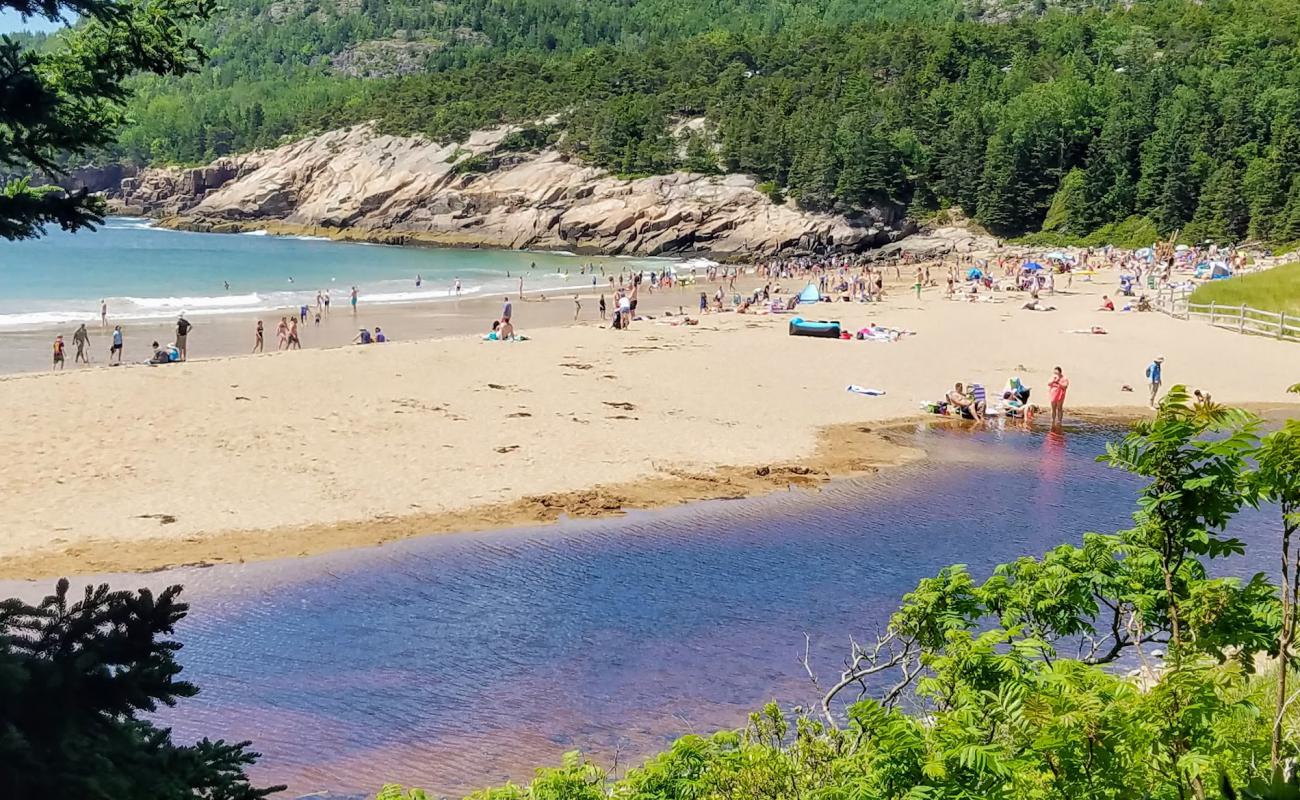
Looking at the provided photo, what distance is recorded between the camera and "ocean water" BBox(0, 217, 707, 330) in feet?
168

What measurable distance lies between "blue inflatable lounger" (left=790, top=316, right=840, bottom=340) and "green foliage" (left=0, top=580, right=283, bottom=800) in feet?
112

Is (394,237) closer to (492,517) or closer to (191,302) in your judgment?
(191,302)

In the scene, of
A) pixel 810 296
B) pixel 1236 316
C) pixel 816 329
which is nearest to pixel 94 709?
pixel 816 329

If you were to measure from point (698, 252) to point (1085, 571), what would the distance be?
87.4m

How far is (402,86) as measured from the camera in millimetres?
142875

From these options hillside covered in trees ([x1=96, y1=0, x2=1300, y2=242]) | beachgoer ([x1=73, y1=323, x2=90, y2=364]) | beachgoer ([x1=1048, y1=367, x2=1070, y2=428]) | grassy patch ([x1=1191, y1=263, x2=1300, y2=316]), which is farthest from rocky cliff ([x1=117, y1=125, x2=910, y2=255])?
beachgoer ([x1=1048, y1=367, x2=1070, y2=428])

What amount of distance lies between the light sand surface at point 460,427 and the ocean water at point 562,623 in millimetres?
1385

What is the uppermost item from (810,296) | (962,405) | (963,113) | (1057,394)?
(963,113)

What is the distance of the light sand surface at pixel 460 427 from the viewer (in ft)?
57.3

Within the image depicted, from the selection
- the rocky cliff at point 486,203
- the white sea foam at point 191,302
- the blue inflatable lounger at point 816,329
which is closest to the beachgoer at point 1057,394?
the blue inflatable lounger at point 816,329

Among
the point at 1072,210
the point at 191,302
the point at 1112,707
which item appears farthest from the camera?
the point at 1072,210

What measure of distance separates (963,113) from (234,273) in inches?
2364

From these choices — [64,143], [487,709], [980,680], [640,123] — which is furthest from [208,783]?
[640,123]

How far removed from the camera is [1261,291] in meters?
41.2
